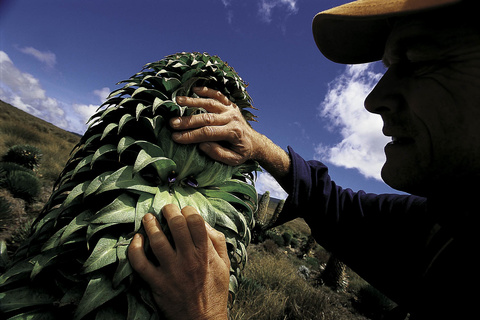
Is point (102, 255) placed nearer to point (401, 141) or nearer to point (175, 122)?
point (175, 122)

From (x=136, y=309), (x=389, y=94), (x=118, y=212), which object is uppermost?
(x=389, y=94)

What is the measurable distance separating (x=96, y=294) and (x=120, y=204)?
16.3 inches

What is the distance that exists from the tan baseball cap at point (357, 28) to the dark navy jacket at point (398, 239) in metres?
1.11

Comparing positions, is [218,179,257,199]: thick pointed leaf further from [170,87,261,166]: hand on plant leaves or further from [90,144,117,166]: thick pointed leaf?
[90,144,117,166]: thick pointed leaf

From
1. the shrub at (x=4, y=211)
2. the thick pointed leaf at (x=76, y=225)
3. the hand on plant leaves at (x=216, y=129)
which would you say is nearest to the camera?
the thick pointed leaf at (x=76, y=225)

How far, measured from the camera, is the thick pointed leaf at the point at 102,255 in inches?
39.3

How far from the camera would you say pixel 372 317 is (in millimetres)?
9148

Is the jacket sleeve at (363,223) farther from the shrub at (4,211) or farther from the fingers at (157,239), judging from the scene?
the shrub at (4,211)

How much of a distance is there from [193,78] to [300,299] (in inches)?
295

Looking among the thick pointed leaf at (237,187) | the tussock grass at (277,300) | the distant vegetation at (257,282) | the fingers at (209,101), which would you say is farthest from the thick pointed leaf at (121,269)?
the tussock grass at (277,300)

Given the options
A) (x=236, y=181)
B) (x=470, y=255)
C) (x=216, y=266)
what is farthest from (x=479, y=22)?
(x=216, y=266)

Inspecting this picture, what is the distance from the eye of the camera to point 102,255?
1034 millimetres

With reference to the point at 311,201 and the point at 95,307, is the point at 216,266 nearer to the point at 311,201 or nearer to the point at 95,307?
the point at 95,307

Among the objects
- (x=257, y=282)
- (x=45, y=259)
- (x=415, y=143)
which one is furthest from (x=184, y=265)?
(x=257, y=282)
